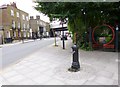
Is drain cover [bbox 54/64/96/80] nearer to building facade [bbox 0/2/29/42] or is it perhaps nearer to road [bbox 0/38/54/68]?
road [bbox 0/38/54/68]

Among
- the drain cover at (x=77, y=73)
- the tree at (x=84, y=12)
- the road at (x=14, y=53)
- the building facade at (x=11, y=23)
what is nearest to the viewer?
the drain cover at (x=77, y=73)

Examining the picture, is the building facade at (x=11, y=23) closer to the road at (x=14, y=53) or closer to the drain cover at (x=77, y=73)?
the road at (x=14, y=53)

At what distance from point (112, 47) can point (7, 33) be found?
1122 inches

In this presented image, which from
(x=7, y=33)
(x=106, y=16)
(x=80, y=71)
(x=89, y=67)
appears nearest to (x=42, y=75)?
(x=80, y=71)

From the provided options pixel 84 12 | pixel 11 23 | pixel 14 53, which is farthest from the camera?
pixel 11 23

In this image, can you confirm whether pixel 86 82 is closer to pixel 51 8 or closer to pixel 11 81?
pixel 11 81

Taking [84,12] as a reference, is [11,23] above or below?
above

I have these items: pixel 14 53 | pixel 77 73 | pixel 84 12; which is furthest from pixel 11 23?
pixel 77 73

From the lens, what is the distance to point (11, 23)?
37656 millimetres

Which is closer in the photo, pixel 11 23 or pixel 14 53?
pixel 14 53

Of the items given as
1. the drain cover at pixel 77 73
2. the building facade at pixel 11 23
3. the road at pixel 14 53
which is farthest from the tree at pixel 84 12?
the building facade at pixel 11 23

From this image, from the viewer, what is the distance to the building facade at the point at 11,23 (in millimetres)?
34819

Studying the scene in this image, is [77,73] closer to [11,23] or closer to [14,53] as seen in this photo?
[14,53]

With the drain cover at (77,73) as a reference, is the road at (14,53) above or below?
below
